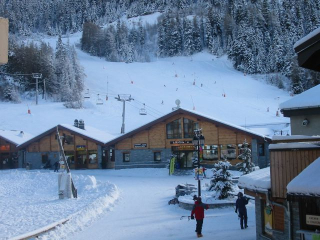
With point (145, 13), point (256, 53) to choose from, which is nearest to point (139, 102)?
point (256, 53)

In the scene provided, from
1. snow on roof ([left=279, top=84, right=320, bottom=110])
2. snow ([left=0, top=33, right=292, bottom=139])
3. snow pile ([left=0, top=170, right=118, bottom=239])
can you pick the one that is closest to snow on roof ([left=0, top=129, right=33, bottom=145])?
snow ([left=0, top=33, right=292, bottom=139])

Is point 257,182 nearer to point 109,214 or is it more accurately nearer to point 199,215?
point 199,215

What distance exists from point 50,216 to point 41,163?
25.2 meters

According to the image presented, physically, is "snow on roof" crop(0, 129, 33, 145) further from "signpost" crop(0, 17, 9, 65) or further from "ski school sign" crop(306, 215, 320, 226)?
"signpost" crop(0, 17, 9, 65)

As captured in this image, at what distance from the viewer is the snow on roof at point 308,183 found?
5688mm

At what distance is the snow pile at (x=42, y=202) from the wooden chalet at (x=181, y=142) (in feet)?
27.1

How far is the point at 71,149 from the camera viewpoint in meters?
39.5

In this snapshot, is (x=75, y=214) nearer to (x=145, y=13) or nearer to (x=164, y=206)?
(x=164, y=206)

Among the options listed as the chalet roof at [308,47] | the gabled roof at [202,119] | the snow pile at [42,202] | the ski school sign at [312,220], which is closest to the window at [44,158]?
the snow pile at [42,202]

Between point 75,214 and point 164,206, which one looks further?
point 164,206

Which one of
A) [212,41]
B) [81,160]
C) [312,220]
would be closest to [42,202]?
[312,220]

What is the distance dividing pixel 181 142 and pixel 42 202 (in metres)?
16.6

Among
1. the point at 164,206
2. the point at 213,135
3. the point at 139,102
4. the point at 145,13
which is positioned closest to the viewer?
the point at 164,206

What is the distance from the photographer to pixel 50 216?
16.5m
